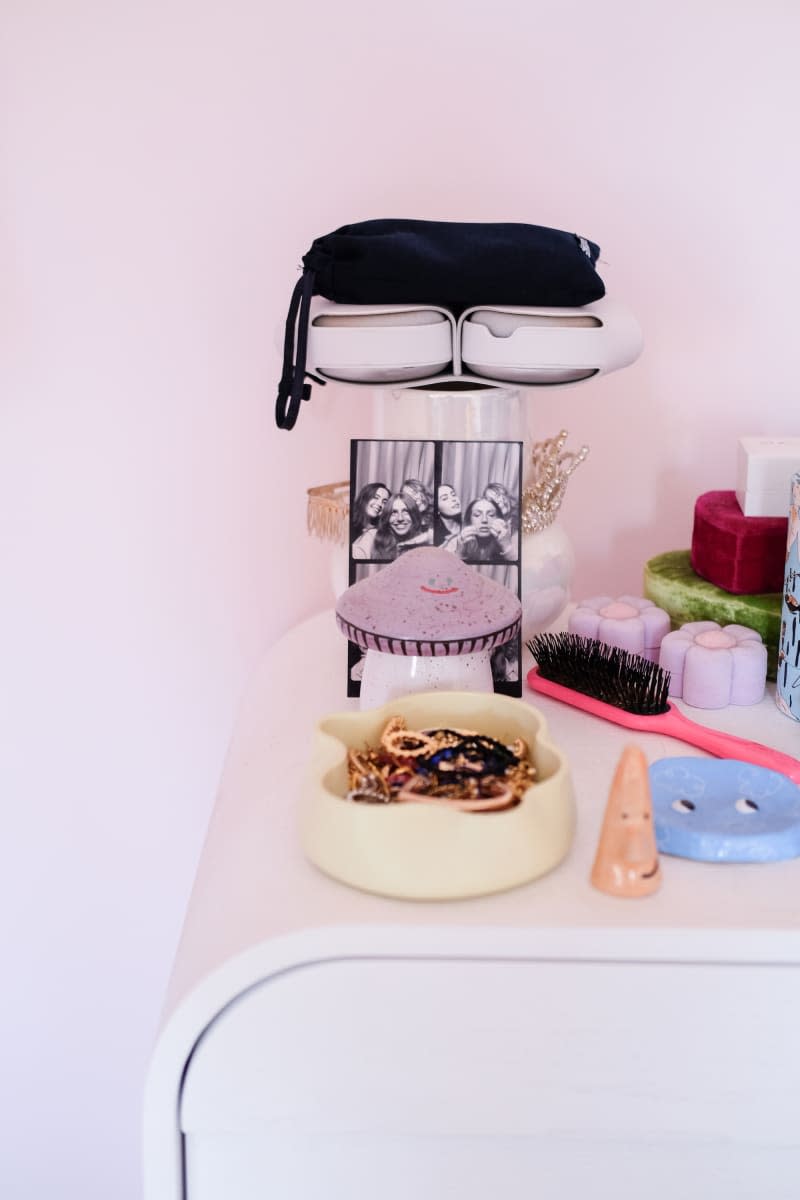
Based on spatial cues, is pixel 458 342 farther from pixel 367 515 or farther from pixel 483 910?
pixel 483 910

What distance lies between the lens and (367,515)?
868 mm

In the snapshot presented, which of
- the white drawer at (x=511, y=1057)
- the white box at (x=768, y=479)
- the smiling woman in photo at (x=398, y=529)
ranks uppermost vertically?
the white box at (x=768, y=479)

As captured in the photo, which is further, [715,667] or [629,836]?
[715,667]

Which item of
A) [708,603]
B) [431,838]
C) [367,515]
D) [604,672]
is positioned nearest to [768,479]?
[708,603]

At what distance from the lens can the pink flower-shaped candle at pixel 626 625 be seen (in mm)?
896

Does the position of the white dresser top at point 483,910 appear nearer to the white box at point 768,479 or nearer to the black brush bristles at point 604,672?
the black brush bristles at point 604,672

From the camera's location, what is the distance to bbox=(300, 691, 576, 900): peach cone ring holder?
23.9 inches

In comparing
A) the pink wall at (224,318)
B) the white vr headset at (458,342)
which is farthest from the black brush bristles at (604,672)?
the pink wall at (224,318)

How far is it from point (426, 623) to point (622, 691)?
0.58 ft

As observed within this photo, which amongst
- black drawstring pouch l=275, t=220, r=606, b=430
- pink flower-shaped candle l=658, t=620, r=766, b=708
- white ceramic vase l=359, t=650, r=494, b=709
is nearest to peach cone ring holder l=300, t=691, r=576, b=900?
white ceramic vase l=359, t=650, r=494, b=709

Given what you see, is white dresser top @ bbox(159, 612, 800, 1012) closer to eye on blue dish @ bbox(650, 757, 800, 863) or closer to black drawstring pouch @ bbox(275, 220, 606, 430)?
eye on blue dish @ bbox(650, 757, 800, 863)

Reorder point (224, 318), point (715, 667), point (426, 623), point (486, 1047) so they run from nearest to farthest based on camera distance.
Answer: point (486, 1047) < point (426, 623) < point (715, 667) < point (224, 318)

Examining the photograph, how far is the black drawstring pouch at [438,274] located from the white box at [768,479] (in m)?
0.19

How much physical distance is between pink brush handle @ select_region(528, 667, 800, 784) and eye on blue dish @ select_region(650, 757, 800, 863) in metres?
0.03
